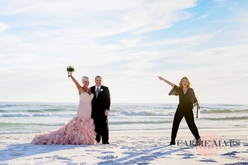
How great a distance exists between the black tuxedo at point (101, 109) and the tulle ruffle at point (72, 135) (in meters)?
0.31

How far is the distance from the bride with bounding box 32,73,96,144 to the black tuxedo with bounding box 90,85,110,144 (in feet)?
0.42

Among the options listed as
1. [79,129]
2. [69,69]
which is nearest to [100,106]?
[79,129]

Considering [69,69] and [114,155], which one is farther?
[69,69]

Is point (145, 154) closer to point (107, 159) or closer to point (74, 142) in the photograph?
Result: point (107, 159)

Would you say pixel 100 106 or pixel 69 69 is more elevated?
pixel 69 69

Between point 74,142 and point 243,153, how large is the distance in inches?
151

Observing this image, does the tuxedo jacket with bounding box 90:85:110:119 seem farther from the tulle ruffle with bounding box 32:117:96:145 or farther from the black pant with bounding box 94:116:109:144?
the tulle ruffle with bounding box 32:117:96:145

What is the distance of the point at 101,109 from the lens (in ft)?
26.8

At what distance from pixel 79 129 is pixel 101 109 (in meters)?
0.73

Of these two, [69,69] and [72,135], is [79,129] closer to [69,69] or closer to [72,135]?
[72,135]

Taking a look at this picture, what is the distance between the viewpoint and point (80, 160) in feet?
18.9

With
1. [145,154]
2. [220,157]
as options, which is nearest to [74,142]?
[145,154]

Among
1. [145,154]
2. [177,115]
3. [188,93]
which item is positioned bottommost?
[145,154]

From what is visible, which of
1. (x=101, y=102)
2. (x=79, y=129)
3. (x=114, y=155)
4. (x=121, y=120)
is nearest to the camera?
(x=114, y=155)
